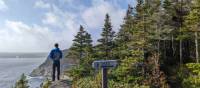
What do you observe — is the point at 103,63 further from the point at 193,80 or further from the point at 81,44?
the point at 81,44

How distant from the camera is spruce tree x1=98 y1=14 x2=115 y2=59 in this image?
115 ft

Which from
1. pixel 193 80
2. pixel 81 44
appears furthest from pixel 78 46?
pixel 193 80

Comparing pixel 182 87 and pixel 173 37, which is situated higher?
pixel 173 37

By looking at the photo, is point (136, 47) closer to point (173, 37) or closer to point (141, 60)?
point (141, 60)

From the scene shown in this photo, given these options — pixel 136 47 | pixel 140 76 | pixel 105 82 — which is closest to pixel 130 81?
pixel 140 76

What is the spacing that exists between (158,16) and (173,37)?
3.69m

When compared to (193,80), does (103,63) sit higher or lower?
higher

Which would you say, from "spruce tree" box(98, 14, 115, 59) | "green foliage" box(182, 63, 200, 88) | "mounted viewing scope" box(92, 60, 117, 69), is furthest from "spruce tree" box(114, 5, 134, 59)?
"mounted viewing scope" box(92, 60, 117, 69)

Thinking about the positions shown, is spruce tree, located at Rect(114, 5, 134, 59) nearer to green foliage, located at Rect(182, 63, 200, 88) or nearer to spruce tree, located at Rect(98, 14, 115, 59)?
spruce tree, located at Rect(98, 14, 115, 59)

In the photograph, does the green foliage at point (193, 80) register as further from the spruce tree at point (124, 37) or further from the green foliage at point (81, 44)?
the green foliage at point (81, 44)

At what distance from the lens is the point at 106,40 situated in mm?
35438

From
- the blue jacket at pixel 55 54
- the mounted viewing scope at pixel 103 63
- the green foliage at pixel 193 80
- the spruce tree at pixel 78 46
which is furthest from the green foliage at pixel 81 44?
the mounted viewing scope at pixel 103 63

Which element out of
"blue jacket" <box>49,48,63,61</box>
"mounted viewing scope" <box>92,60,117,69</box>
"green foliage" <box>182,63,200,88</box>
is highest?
"blue jacket" <box>49,48,63,61</box>

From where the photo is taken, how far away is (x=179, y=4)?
3553 cm
